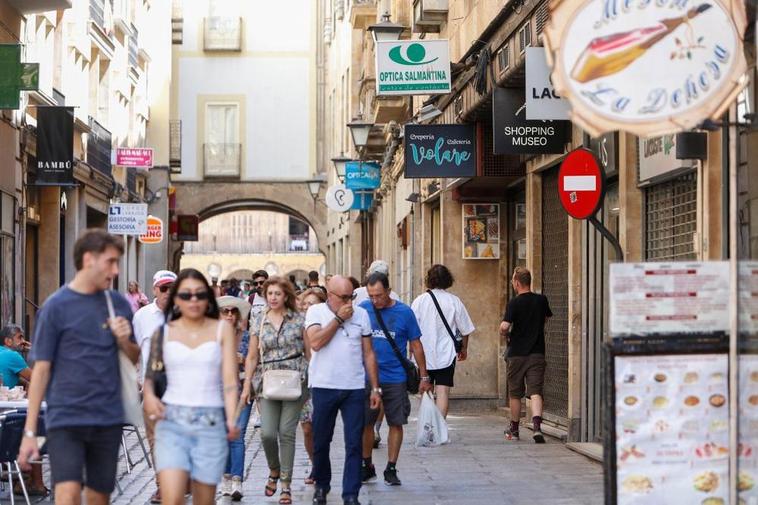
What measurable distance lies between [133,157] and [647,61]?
27067mm

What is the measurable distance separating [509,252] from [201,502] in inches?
541

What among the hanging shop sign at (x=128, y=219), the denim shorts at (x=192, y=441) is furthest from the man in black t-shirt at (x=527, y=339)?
the hanging shop sign at (x=128, y=219)

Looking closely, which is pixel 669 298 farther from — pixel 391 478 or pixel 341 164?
pixel 341 164

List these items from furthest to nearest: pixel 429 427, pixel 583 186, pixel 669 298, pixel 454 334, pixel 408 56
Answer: pixel 408 56 < pixel 454 334 < pixel 429 427 < pixel 583 186 < pixel 669 298

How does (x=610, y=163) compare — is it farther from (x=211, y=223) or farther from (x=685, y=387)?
(x=211, y=223)

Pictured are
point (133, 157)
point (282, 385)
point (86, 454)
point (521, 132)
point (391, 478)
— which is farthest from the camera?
point (133, 157)

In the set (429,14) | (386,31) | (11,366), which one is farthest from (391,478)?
(429,14)

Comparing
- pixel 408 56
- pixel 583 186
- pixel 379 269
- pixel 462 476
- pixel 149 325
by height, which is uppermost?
pixel 408 56

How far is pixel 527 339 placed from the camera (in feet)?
52.5

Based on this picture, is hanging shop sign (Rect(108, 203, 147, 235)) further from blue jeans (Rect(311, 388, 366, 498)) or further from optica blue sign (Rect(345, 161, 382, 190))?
blue jeans (Rect(311, 388, 366, 498))

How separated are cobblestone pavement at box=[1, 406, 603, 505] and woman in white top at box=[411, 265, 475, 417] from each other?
0.76m

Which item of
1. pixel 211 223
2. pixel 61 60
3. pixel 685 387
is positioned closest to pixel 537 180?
pixel 685 387

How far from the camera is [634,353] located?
732cm

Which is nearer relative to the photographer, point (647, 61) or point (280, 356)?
point (647, 61)
